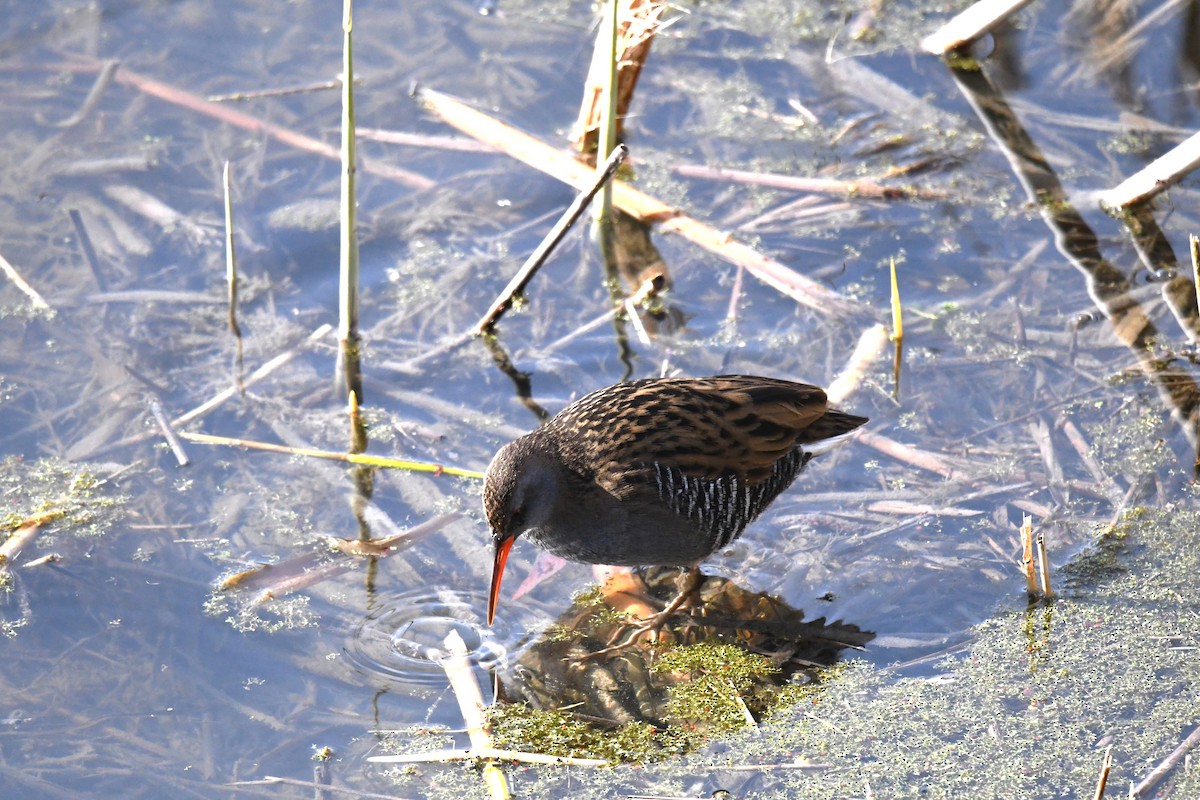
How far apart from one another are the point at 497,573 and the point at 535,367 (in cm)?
133

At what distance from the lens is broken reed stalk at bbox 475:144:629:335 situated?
17.1ft

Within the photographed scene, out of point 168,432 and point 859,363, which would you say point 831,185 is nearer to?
point 859,363

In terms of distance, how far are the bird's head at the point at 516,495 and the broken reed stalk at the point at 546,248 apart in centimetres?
115

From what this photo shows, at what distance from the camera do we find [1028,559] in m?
4.21

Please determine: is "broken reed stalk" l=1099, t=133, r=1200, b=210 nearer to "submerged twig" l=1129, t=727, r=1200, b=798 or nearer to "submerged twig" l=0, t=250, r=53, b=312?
"submerged twig" l=1129, t=727, r=1200, b=798

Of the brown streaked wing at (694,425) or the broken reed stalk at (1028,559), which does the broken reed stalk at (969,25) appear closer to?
the brown streaked wing at (694,425)

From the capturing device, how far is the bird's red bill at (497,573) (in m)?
4.22

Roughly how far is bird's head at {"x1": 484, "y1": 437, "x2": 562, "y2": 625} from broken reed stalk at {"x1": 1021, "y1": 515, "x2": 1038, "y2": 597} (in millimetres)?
1399

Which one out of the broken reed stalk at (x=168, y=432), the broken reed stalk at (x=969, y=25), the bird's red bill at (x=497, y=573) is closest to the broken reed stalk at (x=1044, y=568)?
the bird's red bill at (x=497, y=573)

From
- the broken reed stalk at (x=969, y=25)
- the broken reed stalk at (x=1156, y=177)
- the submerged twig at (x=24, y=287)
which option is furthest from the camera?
the broken reed stalk at (x=969, y=25)

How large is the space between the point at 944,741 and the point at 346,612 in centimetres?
183

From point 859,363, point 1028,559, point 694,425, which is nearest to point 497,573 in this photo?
point 694,425

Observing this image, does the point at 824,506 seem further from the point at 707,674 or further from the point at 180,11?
the point at 180,11

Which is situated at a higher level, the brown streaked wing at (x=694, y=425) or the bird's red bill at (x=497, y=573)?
the brown streaked wing at (x=694, y=425)
